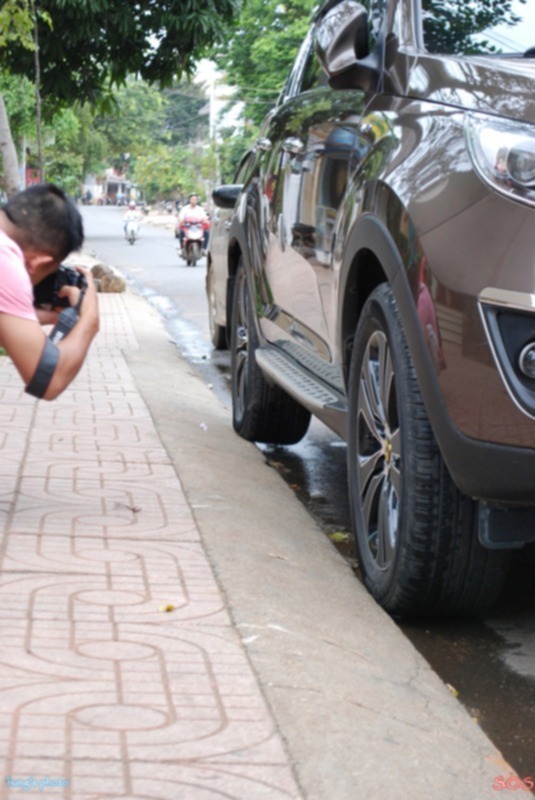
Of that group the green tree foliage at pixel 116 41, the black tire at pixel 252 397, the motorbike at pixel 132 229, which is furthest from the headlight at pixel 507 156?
the motorbike at pixel 132 229

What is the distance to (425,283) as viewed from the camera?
3.71 meters

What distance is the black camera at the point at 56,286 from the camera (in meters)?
4.62

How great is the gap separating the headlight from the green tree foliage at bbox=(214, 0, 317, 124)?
47049mm

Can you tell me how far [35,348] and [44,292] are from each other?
22.0 inches

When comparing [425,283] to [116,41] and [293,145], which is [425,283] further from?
[116,41]

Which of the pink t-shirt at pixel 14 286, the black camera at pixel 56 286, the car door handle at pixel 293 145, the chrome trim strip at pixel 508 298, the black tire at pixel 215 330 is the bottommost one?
the black tire at pixel 215 330

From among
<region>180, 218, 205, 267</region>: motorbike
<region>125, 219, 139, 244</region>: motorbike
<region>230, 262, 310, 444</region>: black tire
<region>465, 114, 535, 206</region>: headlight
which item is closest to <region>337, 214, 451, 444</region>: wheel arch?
<region>465, 114, 535, 206</region>: headlight

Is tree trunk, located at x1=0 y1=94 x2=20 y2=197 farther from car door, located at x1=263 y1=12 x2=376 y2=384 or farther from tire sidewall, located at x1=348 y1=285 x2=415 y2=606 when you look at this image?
tire sidewall, located at x1=348 y1=285 x2=415 y2=606

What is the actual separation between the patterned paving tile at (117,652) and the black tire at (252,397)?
1.08m

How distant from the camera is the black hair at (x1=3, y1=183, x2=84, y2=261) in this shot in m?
4.36

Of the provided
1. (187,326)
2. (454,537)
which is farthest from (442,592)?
(187,326)

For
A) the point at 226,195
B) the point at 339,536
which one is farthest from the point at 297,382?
the point at 226,195

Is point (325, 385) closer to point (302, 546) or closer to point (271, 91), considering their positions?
point (302, 546)

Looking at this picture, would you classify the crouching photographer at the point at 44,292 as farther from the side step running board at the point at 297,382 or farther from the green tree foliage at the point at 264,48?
the green tree foliage at the point at 264,48
